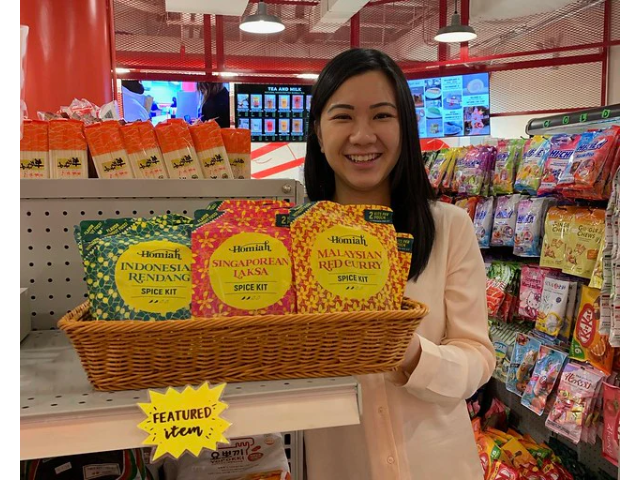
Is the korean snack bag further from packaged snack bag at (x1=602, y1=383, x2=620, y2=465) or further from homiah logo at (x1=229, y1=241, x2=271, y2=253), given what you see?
homiah logo at (x1=229, y1=241, x2=271, y2=253)

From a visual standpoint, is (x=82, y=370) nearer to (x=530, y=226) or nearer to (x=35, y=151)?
(x=35, y=151)

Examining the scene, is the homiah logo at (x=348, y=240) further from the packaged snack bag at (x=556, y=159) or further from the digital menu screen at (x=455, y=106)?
A: the digital menu screen at (x=455, y=106)

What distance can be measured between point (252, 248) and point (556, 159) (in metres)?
2.10

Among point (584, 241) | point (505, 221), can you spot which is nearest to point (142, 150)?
point (584, 241)

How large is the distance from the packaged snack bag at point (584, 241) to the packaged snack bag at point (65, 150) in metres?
2.00

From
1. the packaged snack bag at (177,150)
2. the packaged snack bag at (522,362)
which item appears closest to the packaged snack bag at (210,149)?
the packaged snack bag at (177,150)

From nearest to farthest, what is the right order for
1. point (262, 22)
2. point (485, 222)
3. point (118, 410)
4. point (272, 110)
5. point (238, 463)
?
1. point (118, 410)
2. point (238, 463)
3. point (485, 222)
4. point (262, 22)
5. point (272, 110)

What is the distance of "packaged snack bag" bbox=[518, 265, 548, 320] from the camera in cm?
278

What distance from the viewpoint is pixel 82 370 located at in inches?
39.5

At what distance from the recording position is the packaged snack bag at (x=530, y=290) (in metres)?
2.78

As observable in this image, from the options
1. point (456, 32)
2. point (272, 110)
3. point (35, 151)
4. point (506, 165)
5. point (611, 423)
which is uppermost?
point (456, 32)

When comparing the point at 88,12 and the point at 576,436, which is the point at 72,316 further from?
the point at 88,12

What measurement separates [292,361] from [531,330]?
230cm
